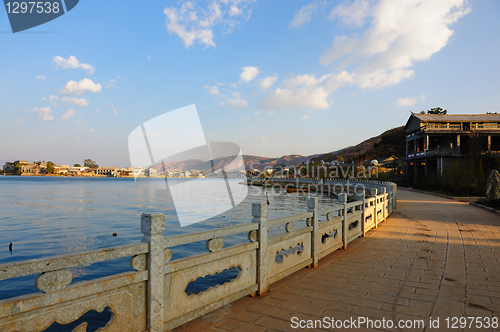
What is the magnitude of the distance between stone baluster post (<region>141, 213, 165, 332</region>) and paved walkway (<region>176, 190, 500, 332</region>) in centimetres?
65

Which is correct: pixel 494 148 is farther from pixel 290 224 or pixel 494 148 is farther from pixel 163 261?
pixel 163 261

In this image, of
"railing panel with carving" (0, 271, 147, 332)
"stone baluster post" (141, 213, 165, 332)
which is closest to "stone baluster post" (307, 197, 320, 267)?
"stone baluster post" (141, 213, 165, 332)

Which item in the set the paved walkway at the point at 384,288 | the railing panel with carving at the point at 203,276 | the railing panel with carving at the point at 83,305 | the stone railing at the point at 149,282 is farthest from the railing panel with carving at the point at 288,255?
the railing panel with carving at the point at 83,305

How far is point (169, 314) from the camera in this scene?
339 centimetres

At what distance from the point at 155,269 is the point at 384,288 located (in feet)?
13.0

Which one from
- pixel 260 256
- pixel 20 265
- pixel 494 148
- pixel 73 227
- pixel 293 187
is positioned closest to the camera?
pixel 20 265

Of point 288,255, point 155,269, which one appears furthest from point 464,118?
point 155,269

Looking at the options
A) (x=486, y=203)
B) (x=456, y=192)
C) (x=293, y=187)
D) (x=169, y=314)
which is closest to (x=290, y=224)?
(x=169, y=314)

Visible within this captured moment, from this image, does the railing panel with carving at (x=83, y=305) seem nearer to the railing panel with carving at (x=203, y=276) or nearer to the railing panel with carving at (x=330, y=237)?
the railing panel with carving at (x=203, y=276)

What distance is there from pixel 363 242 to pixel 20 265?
8.59 m

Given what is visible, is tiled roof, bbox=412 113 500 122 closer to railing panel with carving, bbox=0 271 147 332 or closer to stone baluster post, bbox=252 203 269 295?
stone baluster post, bbox=252 203 269 295

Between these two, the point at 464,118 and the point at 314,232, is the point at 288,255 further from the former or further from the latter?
the point at 464,118

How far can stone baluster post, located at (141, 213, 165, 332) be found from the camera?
3.16 m

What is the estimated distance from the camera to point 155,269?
10.5ft
